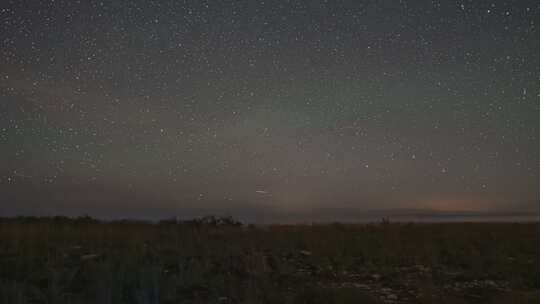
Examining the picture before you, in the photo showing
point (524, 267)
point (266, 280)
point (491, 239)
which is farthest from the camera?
point (491, 239)

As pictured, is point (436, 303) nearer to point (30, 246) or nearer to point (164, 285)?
point (164, 285)

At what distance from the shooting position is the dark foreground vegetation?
8516 millimetres

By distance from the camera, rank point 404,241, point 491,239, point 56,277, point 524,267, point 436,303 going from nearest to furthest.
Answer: point 436,303, point 56,277, point 524,267, point 404,241, point 491,239

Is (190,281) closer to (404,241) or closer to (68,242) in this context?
(68,242)

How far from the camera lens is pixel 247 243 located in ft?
51.3

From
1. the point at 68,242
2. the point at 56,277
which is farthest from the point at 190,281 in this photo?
the point at 68,242

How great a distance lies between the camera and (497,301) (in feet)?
27.7

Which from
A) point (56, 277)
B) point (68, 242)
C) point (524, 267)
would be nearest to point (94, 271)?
point (56, 277)

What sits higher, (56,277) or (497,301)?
(56,277)

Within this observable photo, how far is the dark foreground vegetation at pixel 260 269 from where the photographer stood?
8516mm

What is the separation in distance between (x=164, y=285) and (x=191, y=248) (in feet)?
15.8

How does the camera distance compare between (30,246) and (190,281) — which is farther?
(30,246)

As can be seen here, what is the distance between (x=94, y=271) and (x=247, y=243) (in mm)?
6351

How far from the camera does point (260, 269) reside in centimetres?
1089
